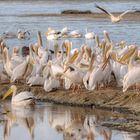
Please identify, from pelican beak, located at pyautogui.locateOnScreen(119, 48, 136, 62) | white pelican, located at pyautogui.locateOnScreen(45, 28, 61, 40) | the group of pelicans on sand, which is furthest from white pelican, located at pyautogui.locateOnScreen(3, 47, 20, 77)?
white pelican, located at pyautogui.locateOnScreen(45, 28, 61, 40)

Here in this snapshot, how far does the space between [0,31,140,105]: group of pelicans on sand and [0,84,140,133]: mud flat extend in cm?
16

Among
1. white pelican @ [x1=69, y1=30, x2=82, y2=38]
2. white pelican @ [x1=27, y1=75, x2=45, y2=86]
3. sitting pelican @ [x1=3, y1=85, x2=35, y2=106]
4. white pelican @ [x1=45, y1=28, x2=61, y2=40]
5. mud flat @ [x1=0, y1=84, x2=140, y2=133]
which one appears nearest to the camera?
mud flat @ [x1=0, y1=84, x2=140, y2=133]

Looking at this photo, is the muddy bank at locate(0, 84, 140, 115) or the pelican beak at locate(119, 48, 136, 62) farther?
the pelican beak at locate(119, 48, 136, 62)

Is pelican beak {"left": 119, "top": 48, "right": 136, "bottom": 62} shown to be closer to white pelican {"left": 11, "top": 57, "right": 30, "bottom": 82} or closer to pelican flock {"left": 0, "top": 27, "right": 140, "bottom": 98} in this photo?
pelican flock {"left": 0, "top": 27, "right": 140, "bottom": 98}

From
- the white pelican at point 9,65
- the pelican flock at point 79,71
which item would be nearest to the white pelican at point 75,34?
the pelican flock at point 79,71

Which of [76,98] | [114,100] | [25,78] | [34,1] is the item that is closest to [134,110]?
[114,100]

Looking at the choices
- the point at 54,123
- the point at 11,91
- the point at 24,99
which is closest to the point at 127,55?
the point at 11,91

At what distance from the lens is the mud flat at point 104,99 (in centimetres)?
1195

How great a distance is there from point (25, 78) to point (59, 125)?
4009mm

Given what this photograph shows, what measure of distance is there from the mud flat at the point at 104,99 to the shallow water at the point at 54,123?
0.25 meters

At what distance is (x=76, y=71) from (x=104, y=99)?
3.62 ft

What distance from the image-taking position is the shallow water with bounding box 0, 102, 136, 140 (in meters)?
10.5

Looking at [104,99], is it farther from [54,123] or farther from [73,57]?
[73,57]

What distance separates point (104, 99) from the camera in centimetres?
1294
